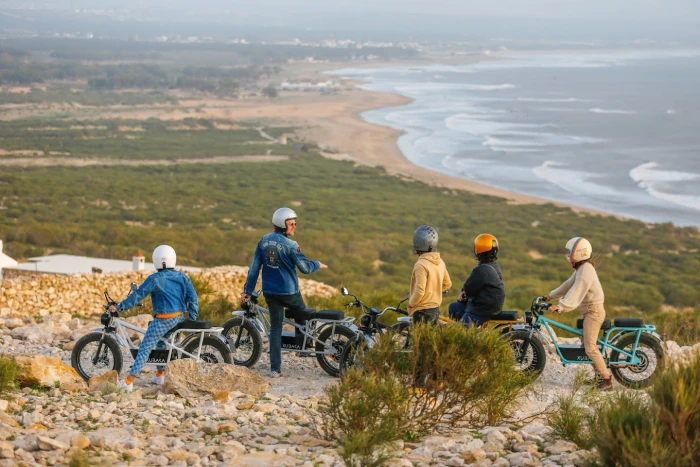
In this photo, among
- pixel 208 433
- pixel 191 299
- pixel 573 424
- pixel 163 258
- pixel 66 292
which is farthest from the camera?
pixel 66 292

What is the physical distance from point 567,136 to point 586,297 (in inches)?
2629

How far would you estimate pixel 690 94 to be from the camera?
384ft

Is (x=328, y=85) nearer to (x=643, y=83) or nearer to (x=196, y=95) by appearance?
(x=196, y=95)

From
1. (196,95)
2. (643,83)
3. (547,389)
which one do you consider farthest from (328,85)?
(547,389)

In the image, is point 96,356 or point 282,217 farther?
point 282,217

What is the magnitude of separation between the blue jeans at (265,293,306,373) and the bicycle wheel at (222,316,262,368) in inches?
8.1

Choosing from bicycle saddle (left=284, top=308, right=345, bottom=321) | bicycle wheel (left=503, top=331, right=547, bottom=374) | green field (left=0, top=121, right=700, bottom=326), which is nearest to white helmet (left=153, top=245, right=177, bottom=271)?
bicycle saddle (left=284, top=308, right=345, bottom=321)

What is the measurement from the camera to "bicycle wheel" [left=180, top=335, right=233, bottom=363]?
26.4ft

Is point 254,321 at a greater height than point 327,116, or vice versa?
point 254,321

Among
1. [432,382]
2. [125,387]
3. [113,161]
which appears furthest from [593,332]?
[113,161]

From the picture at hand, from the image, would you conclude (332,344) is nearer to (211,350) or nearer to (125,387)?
(211,350)

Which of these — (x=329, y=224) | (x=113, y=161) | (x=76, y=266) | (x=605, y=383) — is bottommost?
(x=113, y=161)

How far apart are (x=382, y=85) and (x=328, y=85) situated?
7.73 metres

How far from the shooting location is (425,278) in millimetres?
7648
